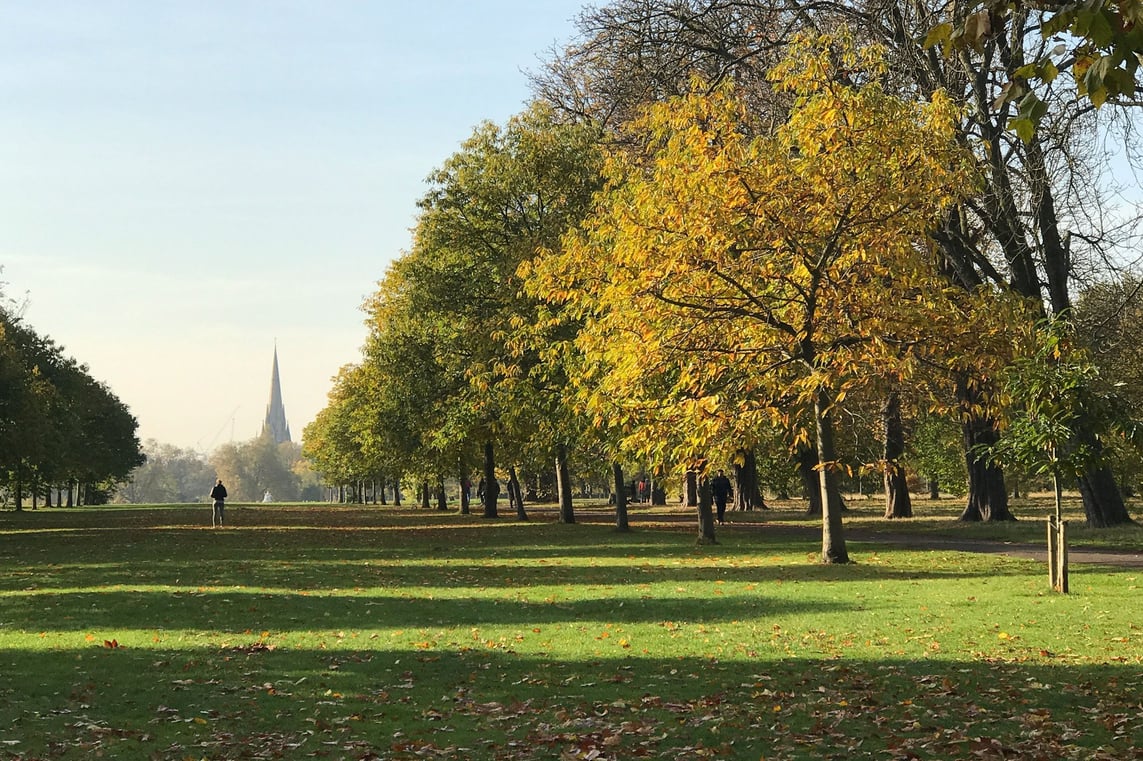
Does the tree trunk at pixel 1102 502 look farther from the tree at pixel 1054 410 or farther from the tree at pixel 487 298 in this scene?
the tree at pixel 487 298

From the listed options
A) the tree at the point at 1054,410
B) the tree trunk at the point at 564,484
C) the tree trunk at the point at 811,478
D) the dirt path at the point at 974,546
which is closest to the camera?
the tree at the point at 1054,410

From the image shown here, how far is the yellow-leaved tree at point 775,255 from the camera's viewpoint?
1842 centimetres

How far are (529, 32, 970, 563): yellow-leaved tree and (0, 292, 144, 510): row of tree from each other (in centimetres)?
3325

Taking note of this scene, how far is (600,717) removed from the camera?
8.61m

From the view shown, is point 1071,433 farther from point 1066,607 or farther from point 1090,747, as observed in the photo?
point 1090,747

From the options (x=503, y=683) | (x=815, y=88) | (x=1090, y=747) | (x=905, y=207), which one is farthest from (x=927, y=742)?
(x=815, y=88)

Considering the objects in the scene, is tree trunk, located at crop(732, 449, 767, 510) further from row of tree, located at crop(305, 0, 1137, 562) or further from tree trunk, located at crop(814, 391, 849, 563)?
tree trunk, located at crop(814, 391, 849, 563)

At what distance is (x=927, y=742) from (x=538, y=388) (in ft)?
81.9

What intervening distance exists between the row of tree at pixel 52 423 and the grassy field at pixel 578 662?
26.6 metres

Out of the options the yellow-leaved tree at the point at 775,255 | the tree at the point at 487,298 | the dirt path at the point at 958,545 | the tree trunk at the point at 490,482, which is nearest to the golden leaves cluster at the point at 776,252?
the yellow-leaved tree at the point at 775,255

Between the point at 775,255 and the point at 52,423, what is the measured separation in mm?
46668

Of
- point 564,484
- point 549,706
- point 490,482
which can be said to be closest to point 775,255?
point 549,706

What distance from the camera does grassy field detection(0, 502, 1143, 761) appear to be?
7.86m

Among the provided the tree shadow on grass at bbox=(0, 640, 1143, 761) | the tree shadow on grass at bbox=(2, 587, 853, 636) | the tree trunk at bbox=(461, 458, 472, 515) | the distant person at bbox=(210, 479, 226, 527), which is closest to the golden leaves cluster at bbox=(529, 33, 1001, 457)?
the tree shadow on grass at bbox=(2, 587, 853, 636)
